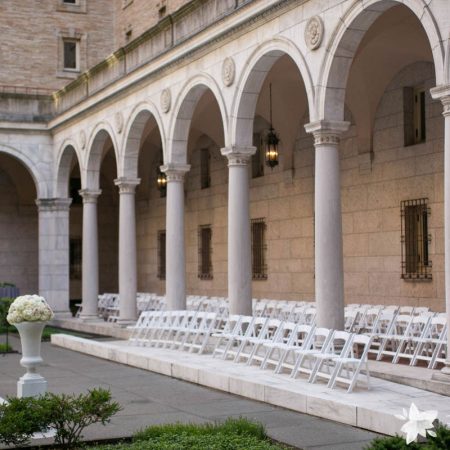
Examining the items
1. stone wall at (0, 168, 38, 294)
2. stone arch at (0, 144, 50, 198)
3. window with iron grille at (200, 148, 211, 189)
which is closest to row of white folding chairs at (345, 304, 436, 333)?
window with iron grille at (200, 148, 211, 189)

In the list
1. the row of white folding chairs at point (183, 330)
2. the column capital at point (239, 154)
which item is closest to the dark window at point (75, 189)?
the row of white folding chairs at point (183, 330)

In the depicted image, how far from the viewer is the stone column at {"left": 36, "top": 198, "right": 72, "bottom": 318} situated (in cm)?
2859

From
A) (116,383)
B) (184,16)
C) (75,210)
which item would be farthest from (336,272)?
(75,210)

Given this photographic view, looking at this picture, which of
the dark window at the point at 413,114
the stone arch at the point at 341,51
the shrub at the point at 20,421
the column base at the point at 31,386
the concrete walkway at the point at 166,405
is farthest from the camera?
the dark window at the point at 413,114

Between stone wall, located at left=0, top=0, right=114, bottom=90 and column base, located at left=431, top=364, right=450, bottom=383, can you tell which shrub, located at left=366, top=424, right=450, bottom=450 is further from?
stone wall, located at left=0, top=0, right=114, bottom=90

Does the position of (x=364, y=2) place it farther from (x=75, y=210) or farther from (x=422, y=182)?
(x=75, y=210)

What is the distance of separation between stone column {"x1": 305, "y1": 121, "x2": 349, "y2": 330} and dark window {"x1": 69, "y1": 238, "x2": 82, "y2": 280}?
74.0 feet

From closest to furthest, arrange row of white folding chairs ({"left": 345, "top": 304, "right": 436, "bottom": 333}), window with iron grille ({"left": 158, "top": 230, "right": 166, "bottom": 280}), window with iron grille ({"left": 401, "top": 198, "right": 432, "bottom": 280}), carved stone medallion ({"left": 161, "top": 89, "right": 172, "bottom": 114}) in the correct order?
row of white folding chairs ({"left": 345, "top": 304, "right": 436, "bottom": 333}), window with iron grille ({"left": 401, "top": 198, "right": 432, "bottom": 280}), carved stone medallion ({"left": 161, "top": 89, "right": 172, "bottom": 114}), window with iron grille ({"left": 158, "top": 230, "right": 166, "bottom": 280})

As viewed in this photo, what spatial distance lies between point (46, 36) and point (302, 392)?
1071 inches

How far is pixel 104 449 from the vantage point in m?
8.77

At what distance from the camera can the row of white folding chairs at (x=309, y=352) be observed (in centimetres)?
1160

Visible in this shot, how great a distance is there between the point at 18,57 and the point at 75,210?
6386 mm

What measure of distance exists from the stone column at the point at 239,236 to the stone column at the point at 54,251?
41.2ft

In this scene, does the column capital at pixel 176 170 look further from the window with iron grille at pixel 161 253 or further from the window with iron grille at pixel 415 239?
the window with iron grille at pixel 161 253
